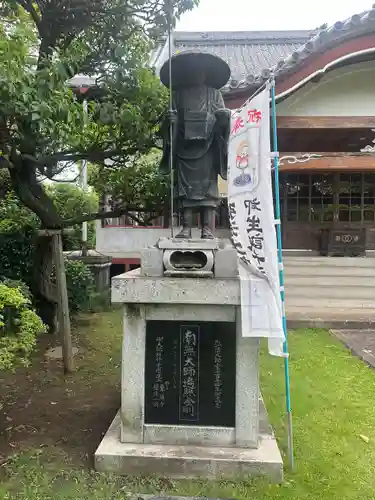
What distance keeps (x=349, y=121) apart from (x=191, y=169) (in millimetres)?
6290

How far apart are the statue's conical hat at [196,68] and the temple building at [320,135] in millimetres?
2704

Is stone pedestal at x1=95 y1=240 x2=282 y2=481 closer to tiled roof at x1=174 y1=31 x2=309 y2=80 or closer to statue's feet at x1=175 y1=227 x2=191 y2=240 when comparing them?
statue's feet at x1=175 y1=227 x2=191 y2=240

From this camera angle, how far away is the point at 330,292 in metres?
9.30

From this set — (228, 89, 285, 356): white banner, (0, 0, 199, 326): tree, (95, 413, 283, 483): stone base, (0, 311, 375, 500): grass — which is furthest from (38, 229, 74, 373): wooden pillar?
→ (228, 89, 285, 356): white banner

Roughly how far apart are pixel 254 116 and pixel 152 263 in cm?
137

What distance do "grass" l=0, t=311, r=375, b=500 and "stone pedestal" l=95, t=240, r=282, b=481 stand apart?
0.25 meters

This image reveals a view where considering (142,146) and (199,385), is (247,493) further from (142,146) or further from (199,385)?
(142,146)

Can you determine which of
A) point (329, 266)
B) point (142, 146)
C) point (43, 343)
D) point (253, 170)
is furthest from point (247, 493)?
point (329, 266)

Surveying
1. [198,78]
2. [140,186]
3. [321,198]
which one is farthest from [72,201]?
[321,198]

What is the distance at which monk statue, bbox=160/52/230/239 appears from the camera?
370cm

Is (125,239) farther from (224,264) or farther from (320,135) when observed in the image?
(224,264)

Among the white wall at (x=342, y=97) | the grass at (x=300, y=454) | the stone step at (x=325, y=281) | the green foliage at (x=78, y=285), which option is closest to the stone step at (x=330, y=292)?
the stone step at (x=325, y=281)

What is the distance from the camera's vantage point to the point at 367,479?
314 centimetres

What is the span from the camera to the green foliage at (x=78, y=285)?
27.0 ft
